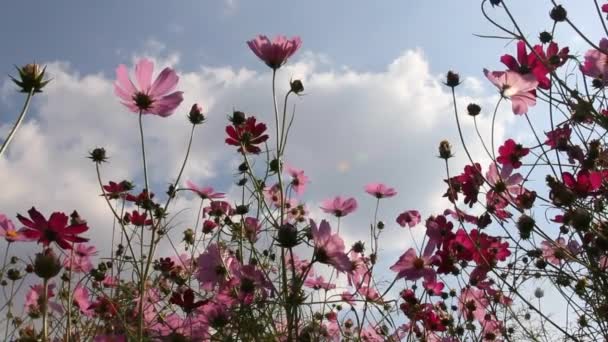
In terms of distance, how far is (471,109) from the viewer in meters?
1.52

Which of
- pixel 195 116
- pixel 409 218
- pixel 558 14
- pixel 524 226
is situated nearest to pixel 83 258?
pixel 195 116

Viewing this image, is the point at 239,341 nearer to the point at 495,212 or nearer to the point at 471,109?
the point at 495,212

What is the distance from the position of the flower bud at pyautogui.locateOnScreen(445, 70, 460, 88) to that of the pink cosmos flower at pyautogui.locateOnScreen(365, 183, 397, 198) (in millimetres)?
616

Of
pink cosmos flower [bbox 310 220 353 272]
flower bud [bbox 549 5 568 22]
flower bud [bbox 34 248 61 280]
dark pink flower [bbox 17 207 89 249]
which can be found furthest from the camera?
flower bud [bbox 549 5 568 22]

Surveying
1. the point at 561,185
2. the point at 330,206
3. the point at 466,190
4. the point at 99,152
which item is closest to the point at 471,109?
the point at 466,190

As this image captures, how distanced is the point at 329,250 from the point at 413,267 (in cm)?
56

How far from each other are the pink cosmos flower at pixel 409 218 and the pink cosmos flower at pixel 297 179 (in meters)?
0.37

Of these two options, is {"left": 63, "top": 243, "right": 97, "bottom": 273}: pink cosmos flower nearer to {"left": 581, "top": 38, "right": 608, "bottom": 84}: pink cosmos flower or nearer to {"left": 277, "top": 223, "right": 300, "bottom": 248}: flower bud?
{"left": 277, "top": 223, "right": 300, "bottom": 248}: flower bud

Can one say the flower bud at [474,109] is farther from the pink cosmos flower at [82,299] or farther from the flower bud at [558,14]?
the pink cosmos flower at [82,299]

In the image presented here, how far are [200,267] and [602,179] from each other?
0.87m

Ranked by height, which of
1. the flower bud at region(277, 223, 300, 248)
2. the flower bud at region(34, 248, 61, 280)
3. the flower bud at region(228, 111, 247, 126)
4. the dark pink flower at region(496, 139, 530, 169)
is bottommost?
the flower bud at region(34, 248, 61, 280)

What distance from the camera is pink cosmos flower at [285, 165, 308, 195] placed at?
1930 mm

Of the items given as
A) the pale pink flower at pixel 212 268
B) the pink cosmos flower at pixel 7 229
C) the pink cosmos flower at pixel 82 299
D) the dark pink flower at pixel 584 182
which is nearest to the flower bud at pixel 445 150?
the dark pink flower at pixel 584 182

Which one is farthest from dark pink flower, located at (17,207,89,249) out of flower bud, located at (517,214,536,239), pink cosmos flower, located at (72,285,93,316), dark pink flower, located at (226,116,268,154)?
flower bud, located at (517,214,536,239)
